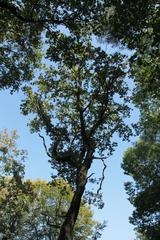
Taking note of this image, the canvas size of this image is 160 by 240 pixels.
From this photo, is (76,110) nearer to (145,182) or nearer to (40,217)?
(145,182)

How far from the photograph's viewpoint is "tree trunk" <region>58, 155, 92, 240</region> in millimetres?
18422

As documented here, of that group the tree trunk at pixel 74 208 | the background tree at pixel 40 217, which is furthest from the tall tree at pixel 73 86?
the background tree at pixel 40 217

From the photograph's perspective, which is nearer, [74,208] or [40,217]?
[74,208]

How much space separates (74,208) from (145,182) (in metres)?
20.6

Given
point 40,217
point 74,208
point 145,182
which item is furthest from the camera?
point 40,217

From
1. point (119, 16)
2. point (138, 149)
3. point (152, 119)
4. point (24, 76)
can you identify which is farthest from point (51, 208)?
point (119, 16)

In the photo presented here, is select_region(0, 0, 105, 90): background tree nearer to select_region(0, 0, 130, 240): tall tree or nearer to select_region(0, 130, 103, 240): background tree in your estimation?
select_region(0, 0, 130, 240): tall tree

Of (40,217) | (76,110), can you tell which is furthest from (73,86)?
(40,217)

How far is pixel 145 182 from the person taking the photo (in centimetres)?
3919

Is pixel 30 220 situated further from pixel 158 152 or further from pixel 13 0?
pixel 13 0

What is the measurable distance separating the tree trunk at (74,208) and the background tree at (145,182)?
17.0 m

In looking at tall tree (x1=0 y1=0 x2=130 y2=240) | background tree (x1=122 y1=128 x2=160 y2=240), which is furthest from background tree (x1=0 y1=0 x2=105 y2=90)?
background tree (x1=122 y1=128 x2=160 y2=240)

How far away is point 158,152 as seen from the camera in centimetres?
3825

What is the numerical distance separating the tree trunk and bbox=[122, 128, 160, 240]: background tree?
17.0 metres
